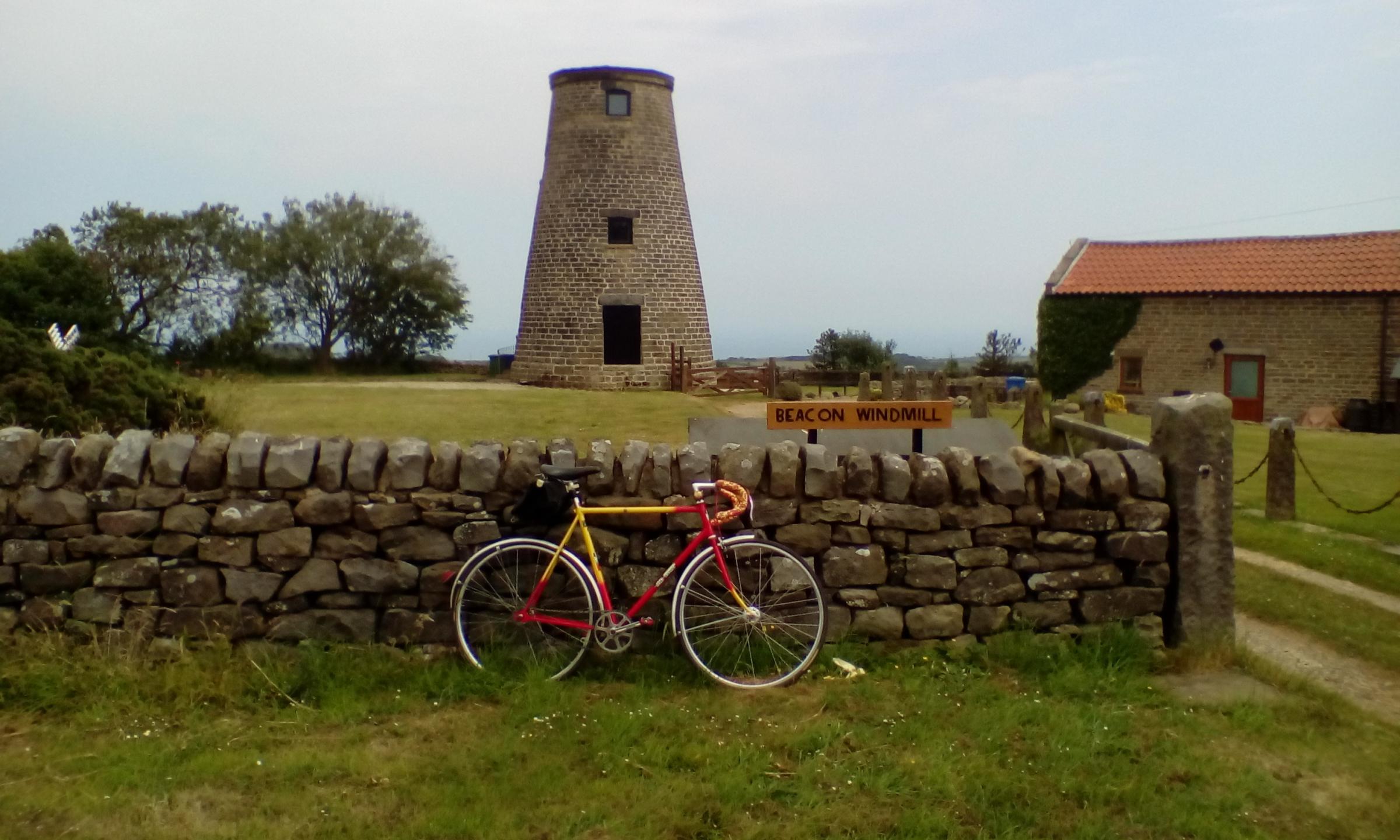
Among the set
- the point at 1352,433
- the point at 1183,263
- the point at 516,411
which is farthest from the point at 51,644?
the point at 1183,263

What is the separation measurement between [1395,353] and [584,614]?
29898 mm

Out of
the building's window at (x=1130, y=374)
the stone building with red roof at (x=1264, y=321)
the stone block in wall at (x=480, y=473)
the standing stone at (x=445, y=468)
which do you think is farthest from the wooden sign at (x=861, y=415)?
the building's window at (x=1130, y=374)

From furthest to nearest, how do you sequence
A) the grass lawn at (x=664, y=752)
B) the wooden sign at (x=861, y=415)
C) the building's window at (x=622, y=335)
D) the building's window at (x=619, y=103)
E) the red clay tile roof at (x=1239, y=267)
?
the building's window at (x=622, y=335), the building's window at (x=619, y=103), the red clay tile roof at (x=1239, y=267), the wooden sign at (x=861, y=415), the grass lawn at (x=664, y=752)

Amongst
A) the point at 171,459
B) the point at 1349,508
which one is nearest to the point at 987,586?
the point at 171,459

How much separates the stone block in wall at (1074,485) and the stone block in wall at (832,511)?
0.99 meters

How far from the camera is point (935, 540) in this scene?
5273 mm

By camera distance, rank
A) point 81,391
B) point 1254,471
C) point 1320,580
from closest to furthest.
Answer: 1. point 1320,580
2. point 81,391
3. point 1254,471

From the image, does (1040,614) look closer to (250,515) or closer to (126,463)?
(250,515)

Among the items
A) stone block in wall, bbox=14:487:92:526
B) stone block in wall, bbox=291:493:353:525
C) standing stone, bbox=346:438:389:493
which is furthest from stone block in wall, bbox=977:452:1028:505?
stone block in wall, bbox=14:487:92:526

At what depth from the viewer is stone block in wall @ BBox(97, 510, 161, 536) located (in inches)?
197

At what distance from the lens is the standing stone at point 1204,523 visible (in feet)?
17.6

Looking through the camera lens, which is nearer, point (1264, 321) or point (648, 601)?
point (648, 601)

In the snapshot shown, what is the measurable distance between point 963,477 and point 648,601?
165 cm

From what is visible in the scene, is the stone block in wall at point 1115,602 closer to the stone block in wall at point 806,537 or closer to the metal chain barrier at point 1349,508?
the stone block in wall at point 806,537
